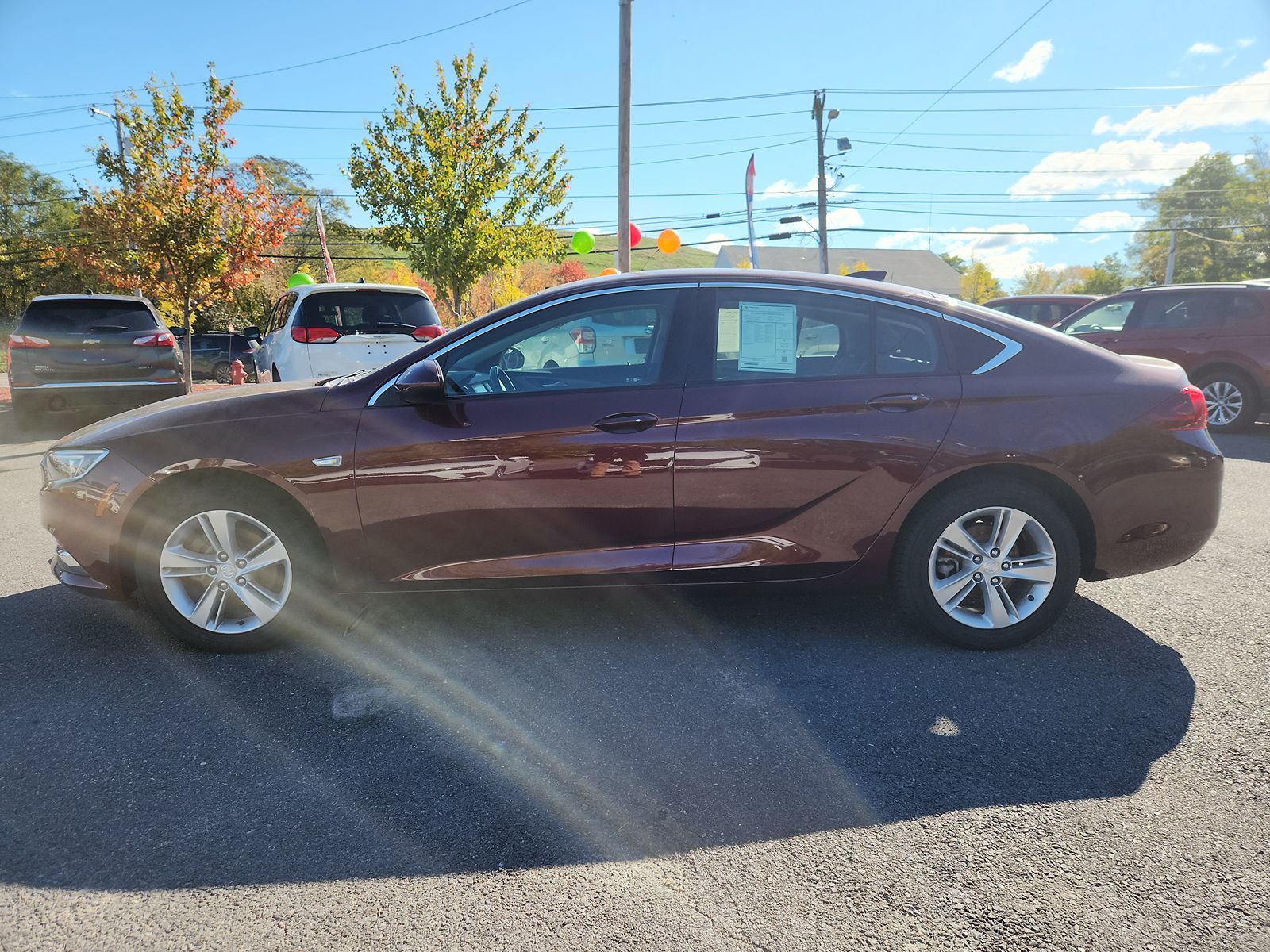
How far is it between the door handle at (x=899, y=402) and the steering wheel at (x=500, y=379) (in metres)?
1.52

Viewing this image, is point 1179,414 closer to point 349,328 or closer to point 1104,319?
point 349,328

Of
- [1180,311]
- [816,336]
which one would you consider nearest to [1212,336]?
[1180,311]

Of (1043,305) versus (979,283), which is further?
(979,283)

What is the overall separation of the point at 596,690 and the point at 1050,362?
7.70 ft

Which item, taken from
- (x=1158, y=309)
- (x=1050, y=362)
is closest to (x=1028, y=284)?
(x=1158, y=309)

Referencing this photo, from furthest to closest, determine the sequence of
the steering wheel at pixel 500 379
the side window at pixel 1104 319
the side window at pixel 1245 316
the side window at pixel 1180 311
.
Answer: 1. the side window at pixel 1104 319
2. the side window at pixel 1180 311
3. the side window at pixel 1245 316
4. the steering wheel at pixel 500 379

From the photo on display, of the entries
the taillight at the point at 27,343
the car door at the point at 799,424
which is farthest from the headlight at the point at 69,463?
the taillight at the point at 27,343

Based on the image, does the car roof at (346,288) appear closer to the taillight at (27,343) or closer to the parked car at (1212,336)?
the taillight at (27,343)

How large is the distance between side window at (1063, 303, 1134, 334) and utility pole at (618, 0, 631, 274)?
22.8ft

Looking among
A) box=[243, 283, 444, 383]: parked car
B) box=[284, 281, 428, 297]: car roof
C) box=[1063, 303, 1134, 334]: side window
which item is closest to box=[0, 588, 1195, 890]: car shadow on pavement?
box=[243, 283, 444, 383]: parked car

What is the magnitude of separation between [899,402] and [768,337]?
1.99 ft

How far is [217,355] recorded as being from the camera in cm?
2320

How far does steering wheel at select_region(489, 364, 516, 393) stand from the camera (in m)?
3.36

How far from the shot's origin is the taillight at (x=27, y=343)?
9.24 metres
